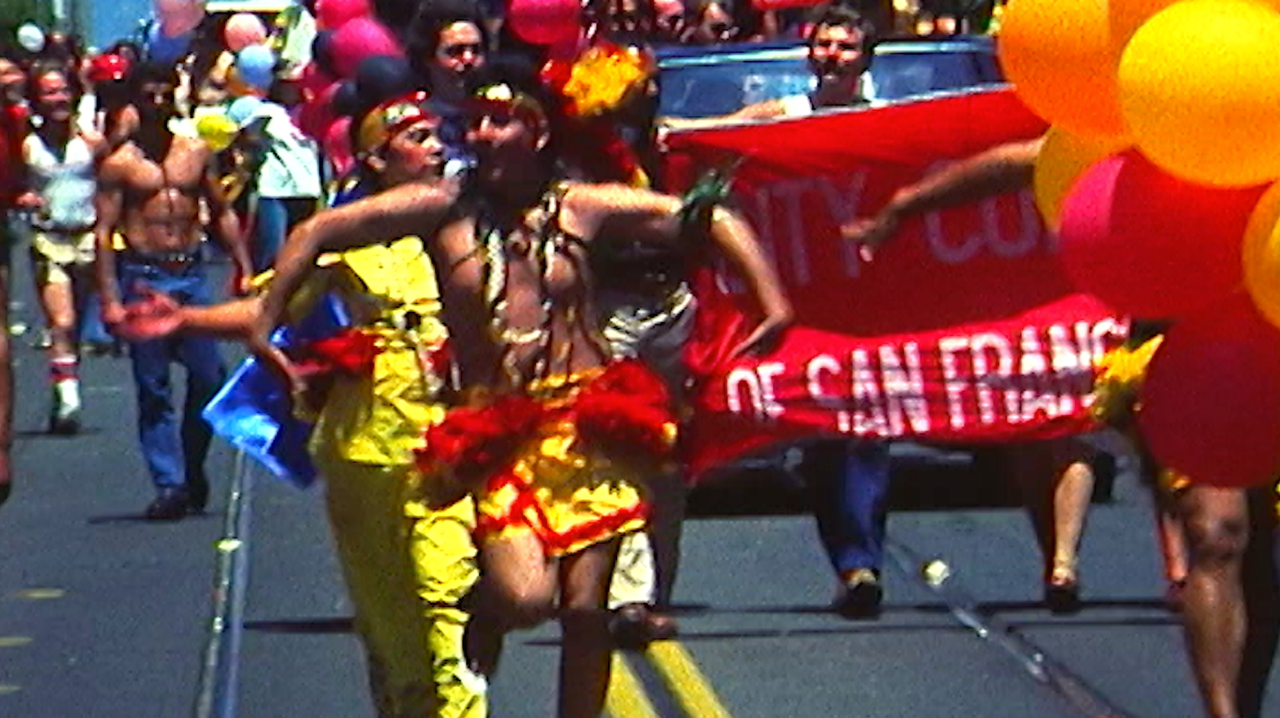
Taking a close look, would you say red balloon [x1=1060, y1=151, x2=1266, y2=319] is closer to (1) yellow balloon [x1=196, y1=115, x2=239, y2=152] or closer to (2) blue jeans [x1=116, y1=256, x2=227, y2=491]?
(2) blue jeans [x1=116, y1=256, x2=227, y2=491]

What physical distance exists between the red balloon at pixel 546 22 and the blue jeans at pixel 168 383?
4.90m

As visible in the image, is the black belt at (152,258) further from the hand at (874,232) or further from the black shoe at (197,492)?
the hand at (874,232)

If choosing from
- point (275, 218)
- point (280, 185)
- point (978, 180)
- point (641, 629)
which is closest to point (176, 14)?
point (280, 185)

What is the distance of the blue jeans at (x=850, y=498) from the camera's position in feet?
40.8

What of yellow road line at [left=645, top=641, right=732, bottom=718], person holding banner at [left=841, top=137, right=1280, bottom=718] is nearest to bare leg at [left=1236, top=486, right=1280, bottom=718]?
person holding banner at [left=841, top=137, right=1280, bottom=718]

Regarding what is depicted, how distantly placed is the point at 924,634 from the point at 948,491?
3.86 metres

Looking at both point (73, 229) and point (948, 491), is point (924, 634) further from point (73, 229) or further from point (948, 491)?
point (73, 229)

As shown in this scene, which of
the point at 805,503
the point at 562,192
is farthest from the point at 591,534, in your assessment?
the point at 805,503

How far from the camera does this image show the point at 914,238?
1278cm

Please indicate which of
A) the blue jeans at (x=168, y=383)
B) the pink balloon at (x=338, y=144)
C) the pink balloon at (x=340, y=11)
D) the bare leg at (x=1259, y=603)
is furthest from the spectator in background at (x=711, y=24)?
the bare leg at (x=1259, y=603)

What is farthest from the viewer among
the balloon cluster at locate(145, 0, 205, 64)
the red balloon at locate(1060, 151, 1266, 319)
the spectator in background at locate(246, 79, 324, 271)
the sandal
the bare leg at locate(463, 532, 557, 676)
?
the spectator in background at locate(246, 79, 324, 271)

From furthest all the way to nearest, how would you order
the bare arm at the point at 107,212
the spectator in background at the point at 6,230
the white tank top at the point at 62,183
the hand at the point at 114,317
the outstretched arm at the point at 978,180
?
1. the white tank top at the point at 62,183
2. the bare arm at the point at 107,212
3. the hand at the point at 114,317
4. the spectator in background at the point at 6,230
5. the outstretched arm at the point at 978,180

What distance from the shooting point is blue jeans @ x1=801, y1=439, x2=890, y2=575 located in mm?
12445

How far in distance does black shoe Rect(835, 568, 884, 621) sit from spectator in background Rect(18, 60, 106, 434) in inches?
331
